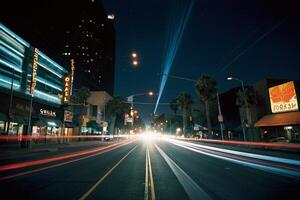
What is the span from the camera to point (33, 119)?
29.5m

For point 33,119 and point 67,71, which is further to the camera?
point 67,71

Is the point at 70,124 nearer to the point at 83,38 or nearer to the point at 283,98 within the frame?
the point at 283,98

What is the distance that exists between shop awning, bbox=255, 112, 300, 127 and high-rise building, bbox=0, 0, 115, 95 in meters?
61.2

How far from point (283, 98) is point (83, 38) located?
11385 cm

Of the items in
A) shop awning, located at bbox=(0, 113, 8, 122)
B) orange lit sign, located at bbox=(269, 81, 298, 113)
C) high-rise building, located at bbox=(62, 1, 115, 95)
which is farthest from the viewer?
high-rise building, located at bbox=(62, 1, 115, 95)

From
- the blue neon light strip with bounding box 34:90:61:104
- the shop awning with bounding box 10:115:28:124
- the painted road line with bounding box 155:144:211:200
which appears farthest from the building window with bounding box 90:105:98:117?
the painted road line with bounding box 155:144:211:200

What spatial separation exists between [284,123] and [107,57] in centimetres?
12496

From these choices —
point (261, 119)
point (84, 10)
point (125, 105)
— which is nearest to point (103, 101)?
point (125, 105)

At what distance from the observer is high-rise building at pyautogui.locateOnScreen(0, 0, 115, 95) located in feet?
280

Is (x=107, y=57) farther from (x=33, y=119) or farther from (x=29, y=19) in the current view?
(x=33, y=119)

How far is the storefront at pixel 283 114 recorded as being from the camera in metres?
32.1

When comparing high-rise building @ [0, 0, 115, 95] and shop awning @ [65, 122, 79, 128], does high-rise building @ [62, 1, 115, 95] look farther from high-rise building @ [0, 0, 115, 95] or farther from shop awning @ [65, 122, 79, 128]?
shop awning @ [65, 122, 79, 128]

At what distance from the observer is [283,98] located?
34625 millimetres

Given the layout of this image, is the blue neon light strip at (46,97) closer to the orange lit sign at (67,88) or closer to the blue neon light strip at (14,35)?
the orange lit sign at (67,88)
